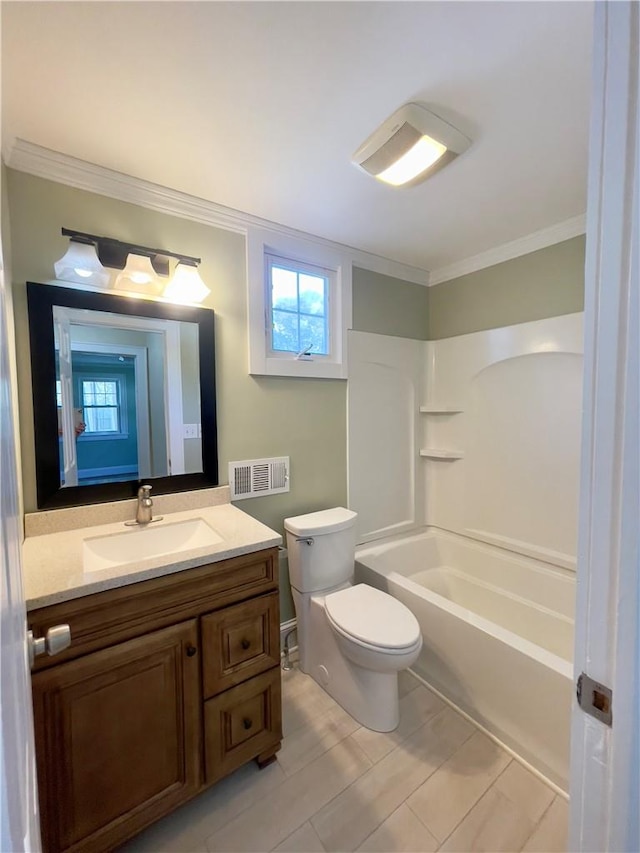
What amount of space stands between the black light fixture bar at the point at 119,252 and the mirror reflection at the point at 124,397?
0.71ft

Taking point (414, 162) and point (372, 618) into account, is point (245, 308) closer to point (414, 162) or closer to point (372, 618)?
point (414, 162)

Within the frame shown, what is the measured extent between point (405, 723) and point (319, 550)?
0.82 meters

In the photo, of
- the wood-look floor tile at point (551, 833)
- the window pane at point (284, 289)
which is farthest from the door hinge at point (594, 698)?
the window pane at point (284, 289)

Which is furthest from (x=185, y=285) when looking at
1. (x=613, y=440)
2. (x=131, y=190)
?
(x=613, y=440)

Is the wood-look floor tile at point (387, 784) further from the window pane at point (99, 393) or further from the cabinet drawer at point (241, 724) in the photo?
the window pane at point (99, 393)

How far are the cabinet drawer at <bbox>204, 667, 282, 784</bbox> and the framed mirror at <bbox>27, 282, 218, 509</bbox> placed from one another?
0.86 metres

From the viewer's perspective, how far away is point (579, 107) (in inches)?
45.3

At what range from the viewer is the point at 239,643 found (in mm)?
1282

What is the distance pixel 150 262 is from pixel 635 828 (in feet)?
6.63

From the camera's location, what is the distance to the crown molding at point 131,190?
1326 millimetres

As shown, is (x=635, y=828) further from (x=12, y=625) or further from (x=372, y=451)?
(x=372, y=451)

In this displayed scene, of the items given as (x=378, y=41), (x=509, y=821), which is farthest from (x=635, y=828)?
(x=378, y=41)

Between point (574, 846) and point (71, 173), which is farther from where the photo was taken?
point (71, 173)

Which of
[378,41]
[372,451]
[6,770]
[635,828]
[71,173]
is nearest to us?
[6,770]
